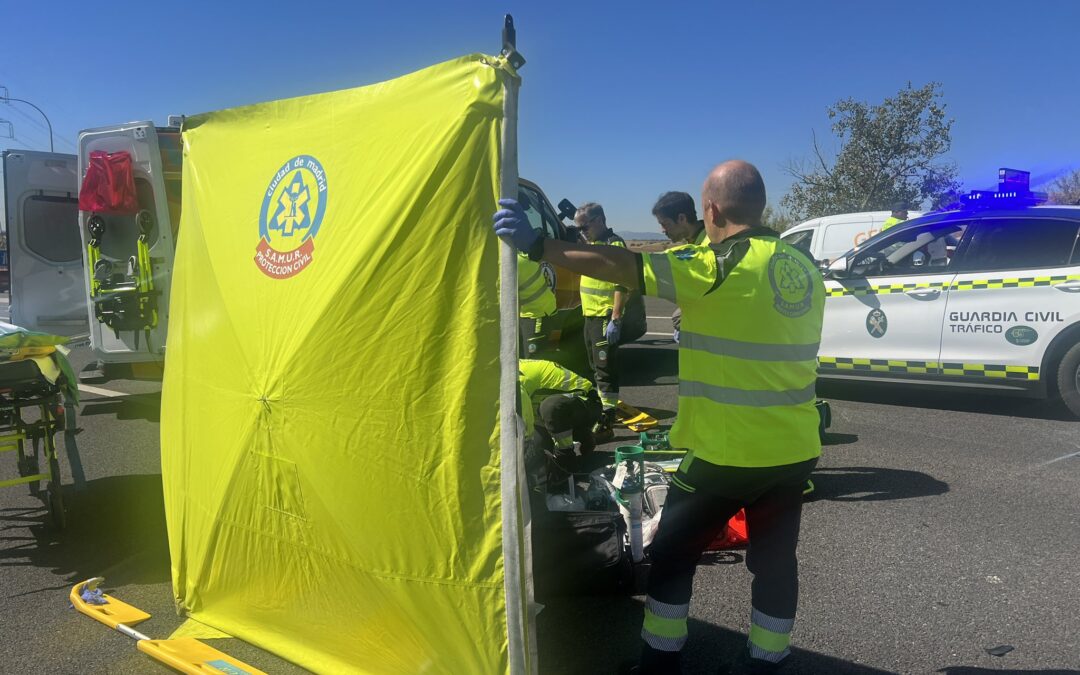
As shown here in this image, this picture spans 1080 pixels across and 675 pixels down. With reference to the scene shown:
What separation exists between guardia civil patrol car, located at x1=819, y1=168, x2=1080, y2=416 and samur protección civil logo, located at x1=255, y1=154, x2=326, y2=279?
6.31 metres

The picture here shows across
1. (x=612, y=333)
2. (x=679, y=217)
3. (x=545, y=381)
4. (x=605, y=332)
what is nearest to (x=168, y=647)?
(x=545, y=381)

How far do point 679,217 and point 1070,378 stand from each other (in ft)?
13.0

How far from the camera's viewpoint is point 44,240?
828cm

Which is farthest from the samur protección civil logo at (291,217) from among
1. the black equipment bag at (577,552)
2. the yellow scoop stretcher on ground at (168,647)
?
the black equipment bag at (577,552)

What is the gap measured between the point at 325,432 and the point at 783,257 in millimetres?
1639

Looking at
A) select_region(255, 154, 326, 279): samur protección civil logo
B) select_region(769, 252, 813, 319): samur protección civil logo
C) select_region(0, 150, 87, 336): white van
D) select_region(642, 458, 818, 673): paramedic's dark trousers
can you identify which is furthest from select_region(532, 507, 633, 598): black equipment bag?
select_region(0, 150, 87, 336): white van

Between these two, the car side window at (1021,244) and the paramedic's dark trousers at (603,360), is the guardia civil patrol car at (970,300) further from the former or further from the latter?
the paramedic's dark trousers at (603,360)

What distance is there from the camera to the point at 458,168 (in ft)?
7.50

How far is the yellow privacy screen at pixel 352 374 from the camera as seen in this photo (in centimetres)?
229

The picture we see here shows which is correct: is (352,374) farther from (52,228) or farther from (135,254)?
(52,228)

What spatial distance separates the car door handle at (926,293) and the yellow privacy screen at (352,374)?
20.3 ft

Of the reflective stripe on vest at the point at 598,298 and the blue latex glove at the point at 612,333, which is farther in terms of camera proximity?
the reflective stripe on vest at the point at 598,298

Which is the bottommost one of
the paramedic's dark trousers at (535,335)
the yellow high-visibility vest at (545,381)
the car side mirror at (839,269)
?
the yellow high-visibility vest at (545,381)

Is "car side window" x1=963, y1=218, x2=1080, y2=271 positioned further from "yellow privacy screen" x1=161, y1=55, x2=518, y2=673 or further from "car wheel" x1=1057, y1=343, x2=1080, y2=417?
"yellow privacy screen" x1=161, y1=55, x2=518, y2=673
